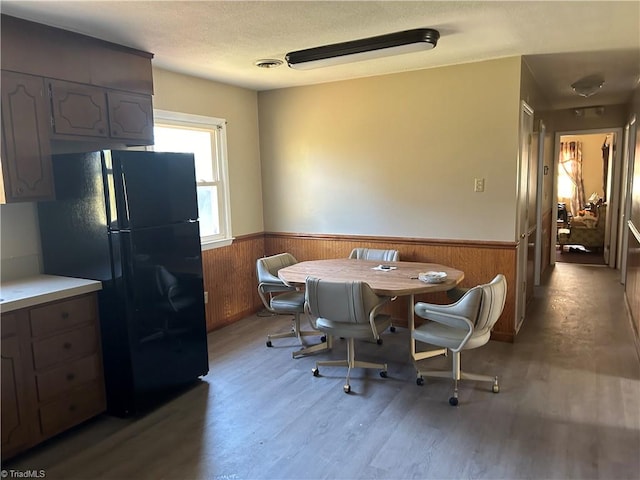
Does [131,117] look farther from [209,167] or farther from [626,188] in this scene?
[626,188]

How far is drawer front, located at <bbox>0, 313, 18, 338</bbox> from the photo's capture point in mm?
2307

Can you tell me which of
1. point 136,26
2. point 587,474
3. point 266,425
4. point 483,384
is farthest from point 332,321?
point 136,26

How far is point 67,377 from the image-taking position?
263cm

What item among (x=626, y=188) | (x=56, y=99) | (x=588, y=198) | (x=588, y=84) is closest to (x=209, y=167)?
(x=56, y=99)

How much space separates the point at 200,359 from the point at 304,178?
229 centimetres

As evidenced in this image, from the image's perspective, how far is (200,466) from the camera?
2.32 meters

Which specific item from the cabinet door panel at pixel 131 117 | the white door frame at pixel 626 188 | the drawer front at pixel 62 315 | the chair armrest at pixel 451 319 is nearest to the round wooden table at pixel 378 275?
the chair armrest at pixel 451 319

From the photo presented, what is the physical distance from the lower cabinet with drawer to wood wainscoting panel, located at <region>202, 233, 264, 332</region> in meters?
1.61

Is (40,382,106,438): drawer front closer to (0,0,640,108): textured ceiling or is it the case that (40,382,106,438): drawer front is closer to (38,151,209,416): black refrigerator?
(38,151,209,416): black refrigerator

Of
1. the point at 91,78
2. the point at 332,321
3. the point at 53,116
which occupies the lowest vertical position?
the point at 332,321

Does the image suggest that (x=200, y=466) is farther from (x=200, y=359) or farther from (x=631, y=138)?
(x=631, y=138)

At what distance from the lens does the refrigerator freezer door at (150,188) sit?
2654 mm

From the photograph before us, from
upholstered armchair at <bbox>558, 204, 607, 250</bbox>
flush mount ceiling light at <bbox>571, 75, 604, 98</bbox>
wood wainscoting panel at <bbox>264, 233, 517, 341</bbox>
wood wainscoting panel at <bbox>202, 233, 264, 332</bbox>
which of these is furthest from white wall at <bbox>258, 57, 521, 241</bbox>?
upholstered armchair at <bbox>558, 204, 607, 250</bbox>

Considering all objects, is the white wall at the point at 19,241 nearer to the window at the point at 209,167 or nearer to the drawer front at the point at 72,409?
the drawer front at the point at 72,409
